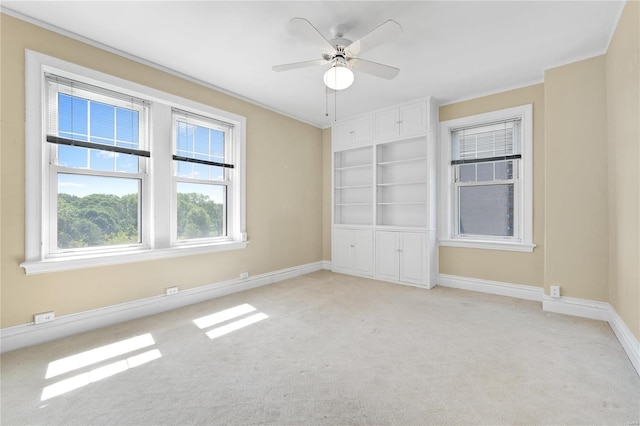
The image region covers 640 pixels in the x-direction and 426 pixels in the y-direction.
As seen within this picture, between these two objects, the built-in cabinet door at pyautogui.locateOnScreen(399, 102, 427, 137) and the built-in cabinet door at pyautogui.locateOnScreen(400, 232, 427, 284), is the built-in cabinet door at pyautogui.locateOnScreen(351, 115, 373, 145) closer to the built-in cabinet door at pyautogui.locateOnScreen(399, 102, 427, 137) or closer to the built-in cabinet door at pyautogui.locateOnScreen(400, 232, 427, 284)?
the built-in cabinet door at pyautogui.locateOnScreen(399, 102, 427, 137)

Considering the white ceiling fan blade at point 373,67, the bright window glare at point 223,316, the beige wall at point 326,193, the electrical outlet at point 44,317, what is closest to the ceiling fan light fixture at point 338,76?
the white ceiling fan blade at point 373,67

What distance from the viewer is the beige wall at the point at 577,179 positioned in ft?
9.68

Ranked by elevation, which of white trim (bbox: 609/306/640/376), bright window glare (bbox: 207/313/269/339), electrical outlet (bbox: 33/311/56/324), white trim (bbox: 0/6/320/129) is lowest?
bright window glare (bbox: 207/313/269/339)

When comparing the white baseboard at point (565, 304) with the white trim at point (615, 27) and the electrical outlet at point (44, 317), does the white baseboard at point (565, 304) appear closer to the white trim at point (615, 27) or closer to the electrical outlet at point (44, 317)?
the white trim at point (615, 27)

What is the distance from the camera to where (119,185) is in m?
3.02

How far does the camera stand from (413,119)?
4.34m

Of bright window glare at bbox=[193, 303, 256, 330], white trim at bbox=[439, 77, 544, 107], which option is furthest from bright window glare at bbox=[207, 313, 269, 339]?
white trim at bbox=[439, 77, 544, 107]

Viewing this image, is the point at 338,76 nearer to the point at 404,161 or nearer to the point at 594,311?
the point at 404,161

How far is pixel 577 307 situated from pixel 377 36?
11.4 ft

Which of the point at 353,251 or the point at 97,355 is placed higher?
the point at 353,251

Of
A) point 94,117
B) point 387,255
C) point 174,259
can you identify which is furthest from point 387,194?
point 94,117

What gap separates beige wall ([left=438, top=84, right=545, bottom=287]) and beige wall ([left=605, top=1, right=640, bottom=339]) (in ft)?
2.40

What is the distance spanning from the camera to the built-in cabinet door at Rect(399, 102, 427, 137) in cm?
424

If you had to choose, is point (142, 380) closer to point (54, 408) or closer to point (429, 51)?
point (54, 408)
